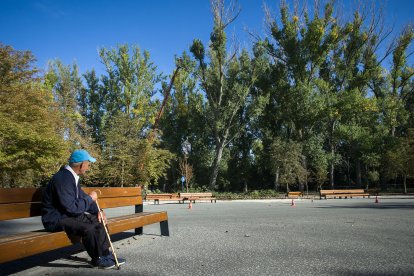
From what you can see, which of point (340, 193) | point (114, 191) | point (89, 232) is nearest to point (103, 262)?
point (89, 232)

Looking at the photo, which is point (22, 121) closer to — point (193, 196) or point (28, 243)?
point (193, 196)

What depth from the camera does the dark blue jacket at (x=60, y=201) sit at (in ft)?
13.3

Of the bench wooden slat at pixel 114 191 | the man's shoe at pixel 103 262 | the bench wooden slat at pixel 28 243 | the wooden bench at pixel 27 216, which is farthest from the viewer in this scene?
the bench wooden slat at pixel 114 191

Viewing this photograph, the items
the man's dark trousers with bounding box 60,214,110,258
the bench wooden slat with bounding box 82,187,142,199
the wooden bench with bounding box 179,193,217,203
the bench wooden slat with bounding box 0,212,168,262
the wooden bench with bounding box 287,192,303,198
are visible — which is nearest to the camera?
the bench wooden slat with bounding box 0,212,168,262

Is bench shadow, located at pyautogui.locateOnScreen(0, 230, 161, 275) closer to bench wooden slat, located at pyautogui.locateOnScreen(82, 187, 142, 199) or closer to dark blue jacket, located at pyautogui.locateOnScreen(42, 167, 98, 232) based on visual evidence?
dark blue jacket, located at pyautogui.locateOnScreen(42, 167, 98, 232)

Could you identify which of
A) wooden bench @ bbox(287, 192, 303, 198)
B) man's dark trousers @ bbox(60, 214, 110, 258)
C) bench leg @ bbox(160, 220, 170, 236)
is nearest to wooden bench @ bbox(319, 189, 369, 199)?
wooden bench @ bbox(287, 192, 303, 198)

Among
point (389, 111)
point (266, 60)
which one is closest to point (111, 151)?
point (266, 60)

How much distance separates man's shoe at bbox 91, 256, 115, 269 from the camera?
4.22 meters

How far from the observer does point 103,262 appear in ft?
13.9

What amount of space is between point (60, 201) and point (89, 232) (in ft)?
1.59

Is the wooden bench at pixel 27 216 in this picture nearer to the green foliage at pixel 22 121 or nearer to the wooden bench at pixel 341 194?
the green foliage at pixel 22 121

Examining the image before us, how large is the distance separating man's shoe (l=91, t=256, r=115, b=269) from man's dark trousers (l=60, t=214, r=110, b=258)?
7 centimetres

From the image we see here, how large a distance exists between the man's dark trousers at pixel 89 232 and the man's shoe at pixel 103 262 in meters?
0.07

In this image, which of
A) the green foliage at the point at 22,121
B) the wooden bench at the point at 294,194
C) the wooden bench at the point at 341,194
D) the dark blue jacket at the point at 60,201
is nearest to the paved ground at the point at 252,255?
the dark blue jacket at the point at 60,201
